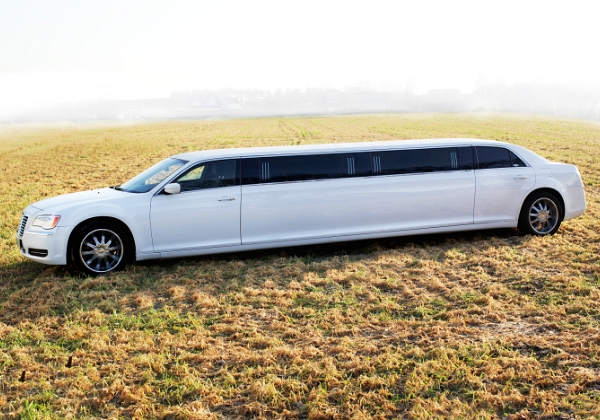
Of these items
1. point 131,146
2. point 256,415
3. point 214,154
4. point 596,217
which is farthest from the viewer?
point 131,146

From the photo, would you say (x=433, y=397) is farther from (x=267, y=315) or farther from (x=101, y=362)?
(x=101, y=362)

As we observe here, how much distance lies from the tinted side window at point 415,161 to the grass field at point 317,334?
3.43 ft

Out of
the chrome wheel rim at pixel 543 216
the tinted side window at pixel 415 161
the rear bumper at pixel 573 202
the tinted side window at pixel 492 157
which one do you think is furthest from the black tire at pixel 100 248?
the rear bumper at pixel 573 202

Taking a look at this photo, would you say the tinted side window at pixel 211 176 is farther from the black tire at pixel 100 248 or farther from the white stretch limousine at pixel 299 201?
the black tire at pixel 100 248

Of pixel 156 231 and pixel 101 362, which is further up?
pixel 156 231

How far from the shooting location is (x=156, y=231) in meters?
7.55

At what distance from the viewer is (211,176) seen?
25.8 feet

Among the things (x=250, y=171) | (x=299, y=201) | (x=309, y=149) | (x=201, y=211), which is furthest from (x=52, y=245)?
(x=309, y=149)

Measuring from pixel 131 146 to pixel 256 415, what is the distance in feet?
97.8

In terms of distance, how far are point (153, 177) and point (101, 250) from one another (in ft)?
3.85

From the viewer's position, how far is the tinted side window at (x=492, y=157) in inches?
348

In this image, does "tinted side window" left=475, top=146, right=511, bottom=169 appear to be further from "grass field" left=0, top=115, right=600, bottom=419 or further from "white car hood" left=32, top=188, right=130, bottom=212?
"white car hood" left=32, top=188, right=130, bottom=212

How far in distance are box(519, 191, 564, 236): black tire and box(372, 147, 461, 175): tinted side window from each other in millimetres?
1199

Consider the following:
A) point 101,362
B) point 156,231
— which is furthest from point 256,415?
point 156,231
